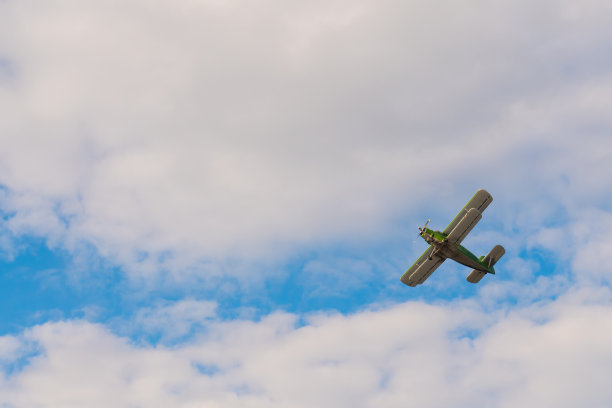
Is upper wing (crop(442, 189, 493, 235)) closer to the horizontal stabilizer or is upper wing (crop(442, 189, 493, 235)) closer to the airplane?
the airplane

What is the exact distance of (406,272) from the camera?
73.8m

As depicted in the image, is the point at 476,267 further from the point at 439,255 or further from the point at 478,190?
the point at 478,190

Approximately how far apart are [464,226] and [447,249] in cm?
380

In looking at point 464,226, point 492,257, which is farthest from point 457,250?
point 492,257

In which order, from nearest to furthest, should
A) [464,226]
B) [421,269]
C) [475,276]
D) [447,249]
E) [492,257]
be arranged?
[464,226]
[447,249]
[421,269]
[492,257]
[475,276]

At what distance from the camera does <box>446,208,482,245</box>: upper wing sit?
2546 inches

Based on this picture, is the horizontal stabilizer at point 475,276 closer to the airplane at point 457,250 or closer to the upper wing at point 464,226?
the airplane at point 457,250

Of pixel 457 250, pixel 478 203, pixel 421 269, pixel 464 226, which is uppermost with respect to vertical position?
pixel 478 203

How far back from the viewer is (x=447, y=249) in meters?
67.7

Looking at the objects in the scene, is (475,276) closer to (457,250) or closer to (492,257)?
(492,257)

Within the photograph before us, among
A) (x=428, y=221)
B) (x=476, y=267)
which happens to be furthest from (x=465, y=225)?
(x=476, y=267)

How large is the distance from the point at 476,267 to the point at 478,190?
39.3 feet

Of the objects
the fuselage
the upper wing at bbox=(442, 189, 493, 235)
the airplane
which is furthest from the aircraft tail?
the upper wing at bbox=(442, 189, 493, 235)

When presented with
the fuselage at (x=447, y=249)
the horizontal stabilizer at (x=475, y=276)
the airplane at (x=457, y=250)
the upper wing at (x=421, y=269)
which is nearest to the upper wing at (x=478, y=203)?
the airplane at (x=457, y=250)
